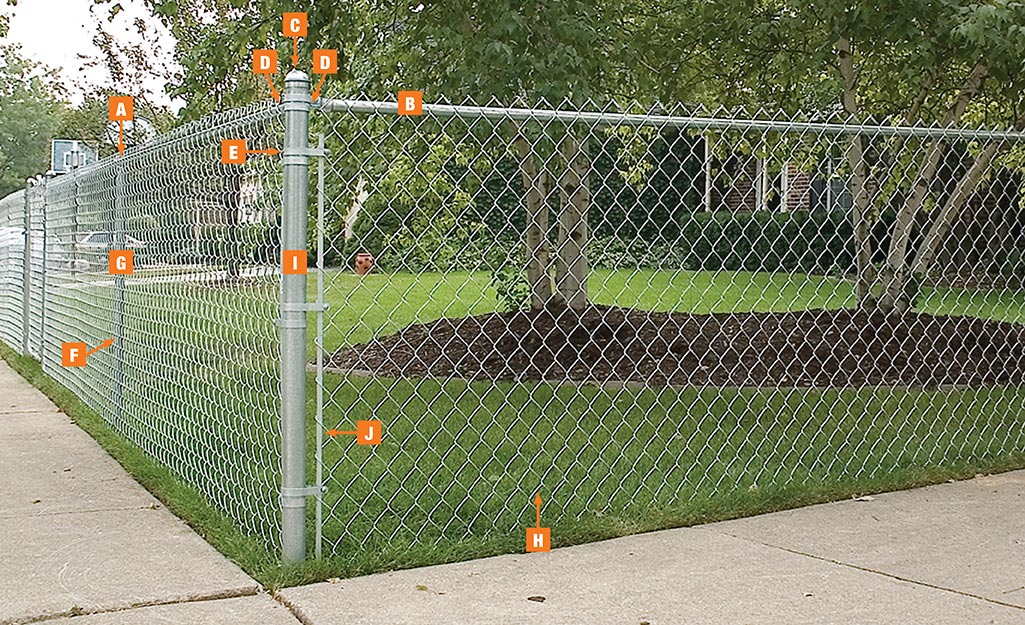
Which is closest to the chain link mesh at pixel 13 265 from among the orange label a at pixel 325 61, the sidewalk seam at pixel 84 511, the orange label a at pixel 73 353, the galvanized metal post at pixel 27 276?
the galvanized metal post at pixel 27 276

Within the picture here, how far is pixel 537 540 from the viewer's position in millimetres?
4227

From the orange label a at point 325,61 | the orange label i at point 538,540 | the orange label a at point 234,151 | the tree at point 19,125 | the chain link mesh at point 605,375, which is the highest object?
the tree at point 19,125

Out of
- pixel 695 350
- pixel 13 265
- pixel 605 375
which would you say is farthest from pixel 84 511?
pixel 13 265

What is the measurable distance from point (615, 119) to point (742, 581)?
64.6 inches

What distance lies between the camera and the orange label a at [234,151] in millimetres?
4184

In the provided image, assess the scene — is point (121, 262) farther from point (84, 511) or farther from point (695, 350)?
point (695, 350)

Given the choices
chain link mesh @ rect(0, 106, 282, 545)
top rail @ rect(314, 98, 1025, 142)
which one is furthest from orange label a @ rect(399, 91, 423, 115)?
chain link mesh @ rect(0, 106, 282, 545)

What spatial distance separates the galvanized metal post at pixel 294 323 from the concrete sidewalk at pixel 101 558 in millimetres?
252

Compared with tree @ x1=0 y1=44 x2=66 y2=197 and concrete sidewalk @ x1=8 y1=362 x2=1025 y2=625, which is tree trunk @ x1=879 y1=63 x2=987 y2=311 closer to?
concrete sidewalk @ x1=8 y1=362 x2=1025 y2=625

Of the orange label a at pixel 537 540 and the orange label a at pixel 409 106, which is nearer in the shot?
the orange label a at pixel 409 106

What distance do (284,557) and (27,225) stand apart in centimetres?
673

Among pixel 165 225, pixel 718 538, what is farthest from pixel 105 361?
pixel 718 538

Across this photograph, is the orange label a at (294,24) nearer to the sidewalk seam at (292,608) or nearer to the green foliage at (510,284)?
the green foliage at (510,284)

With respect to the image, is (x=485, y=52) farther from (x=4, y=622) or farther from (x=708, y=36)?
(x=4, y=622)
